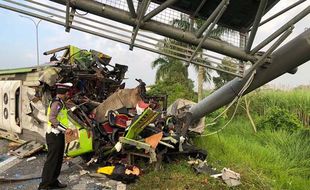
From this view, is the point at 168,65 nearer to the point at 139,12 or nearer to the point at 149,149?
the point at 149,149

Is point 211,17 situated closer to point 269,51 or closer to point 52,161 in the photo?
point 269,51

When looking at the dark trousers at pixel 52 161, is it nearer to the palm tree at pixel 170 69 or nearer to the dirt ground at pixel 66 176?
the dirt ground at pixel 66 176

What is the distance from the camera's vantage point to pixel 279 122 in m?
16.0

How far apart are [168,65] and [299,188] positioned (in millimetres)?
20649

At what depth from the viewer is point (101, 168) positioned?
7.69 m

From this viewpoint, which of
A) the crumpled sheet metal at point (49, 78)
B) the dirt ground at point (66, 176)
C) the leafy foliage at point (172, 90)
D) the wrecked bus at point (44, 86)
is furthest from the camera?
the leafy foliage at point (172, 90)

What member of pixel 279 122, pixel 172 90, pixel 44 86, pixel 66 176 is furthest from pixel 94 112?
pixel 172 90

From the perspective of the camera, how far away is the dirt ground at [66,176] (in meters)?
6.95

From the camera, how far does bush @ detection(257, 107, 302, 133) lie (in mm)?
15672

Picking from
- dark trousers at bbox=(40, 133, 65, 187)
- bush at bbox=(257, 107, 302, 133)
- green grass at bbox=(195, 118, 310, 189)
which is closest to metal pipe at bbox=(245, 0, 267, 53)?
green grass at bbox=(195, 118, 310, 189)

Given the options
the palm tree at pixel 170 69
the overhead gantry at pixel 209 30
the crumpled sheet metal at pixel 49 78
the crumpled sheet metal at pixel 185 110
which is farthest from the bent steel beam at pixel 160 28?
the palm tree at pixel 170 69

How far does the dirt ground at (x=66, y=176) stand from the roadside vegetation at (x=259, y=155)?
2.08ft

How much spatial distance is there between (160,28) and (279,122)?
12.5m

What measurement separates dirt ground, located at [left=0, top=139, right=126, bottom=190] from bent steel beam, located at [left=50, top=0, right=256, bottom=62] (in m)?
3.26
